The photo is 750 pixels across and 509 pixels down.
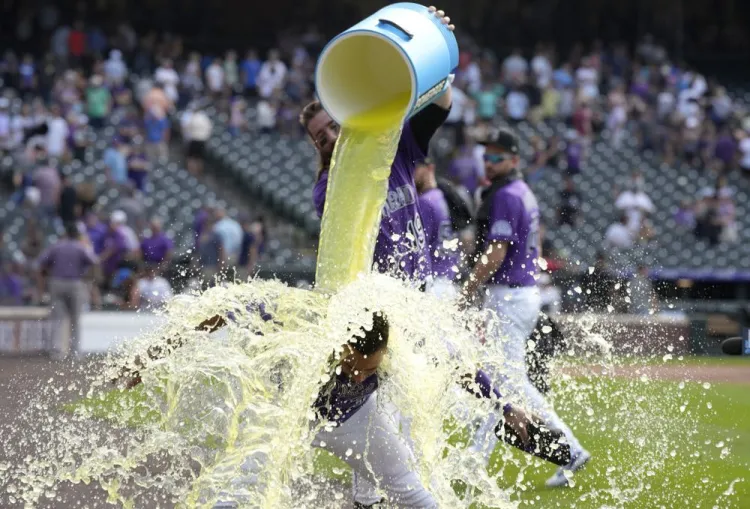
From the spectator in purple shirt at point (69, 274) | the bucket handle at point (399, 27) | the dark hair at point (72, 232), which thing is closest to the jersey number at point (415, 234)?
the bucket handle at point (399, 27)

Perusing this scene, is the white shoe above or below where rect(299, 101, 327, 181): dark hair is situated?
below

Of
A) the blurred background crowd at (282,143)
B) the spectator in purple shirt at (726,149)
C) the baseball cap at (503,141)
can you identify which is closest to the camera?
the baseball cap at (503,141)

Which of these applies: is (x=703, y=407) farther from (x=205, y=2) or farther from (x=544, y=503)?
(x=205, y=2)

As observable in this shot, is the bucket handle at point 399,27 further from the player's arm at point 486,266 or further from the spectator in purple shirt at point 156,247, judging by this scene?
the spectator in purple shirt at point 156,247

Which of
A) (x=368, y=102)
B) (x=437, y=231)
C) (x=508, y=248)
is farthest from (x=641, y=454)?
(x=368, y=102)

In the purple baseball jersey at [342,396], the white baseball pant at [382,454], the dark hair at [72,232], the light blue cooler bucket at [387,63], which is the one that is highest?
the light blue cooler bucket at [387,63]

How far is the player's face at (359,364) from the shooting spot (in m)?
4.94

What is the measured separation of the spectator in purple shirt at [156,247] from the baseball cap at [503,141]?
8.83m

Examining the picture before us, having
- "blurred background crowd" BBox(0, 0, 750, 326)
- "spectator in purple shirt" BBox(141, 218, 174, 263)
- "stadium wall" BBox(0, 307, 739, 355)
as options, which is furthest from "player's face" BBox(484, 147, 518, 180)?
"spectator in purple shirt" BBox(141, 218, 174, 263)

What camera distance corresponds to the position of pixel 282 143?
72.0 feet

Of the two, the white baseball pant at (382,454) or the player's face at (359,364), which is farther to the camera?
the white baseball pant at (382,454)

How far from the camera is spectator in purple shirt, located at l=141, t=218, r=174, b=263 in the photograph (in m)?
16.4

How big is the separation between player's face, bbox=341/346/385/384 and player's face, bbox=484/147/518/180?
3.44 metres

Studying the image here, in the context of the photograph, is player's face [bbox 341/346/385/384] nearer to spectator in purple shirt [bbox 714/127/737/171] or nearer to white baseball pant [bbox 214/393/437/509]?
white baseball pant [bbox 214/393/437/509]
